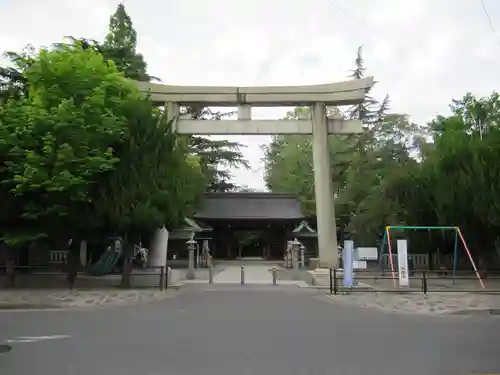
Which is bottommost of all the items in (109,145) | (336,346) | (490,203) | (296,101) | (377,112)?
(336,346)

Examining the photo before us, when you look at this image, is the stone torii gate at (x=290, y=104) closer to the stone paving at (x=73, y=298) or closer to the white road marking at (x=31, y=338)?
the stone paving at (x=73, y=298)

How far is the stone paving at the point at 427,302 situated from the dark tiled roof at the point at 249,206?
104ft

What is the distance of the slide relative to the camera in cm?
2895

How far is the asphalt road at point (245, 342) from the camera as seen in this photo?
7.55 meters

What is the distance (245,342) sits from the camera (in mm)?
9742

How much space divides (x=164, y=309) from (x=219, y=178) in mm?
47737

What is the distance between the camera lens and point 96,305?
17422 mm

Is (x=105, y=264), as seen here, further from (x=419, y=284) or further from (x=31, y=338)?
(x=31, y=338)

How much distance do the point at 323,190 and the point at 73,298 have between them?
1559 centimetres

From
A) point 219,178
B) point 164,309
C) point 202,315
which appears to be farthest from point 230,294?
point 219,178

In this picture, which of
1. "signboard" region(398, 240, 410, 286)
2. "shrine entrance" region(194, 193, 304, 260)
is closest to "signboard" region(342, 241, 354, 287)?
"signboard" region(398, 240, 410, 286)

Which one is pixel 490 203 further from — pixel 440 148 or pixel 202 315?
pixel 202 315

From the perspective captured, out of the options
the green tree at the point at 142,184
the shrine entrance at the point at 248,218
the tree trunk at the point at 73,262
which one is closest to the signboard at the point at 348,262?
the green tree at the point at 142,184

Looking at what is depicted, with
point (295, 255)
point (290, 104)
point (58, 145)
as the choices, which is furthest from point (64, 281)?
point (295, 255)
